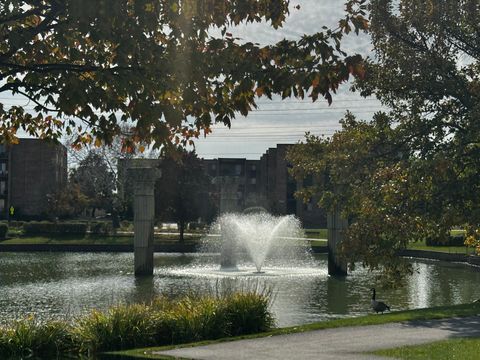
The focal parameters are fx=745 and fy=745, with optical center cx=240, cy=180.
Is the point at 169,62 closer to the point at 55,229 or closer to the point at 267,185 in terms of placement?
the point at 55,229

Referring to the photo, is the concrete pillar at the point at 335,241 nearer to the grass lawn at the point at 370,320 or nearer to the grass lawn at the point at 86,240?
the grass lawn at the point at 370,320

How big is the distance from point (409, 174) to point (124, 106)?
469 inches

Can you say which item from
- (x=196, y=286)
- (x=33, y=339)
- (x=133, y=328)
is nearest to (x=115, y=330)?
(x=133, y=328)

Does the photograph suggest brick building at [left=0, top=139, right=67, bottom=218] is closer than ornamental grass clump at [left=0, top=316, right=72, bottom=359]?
No

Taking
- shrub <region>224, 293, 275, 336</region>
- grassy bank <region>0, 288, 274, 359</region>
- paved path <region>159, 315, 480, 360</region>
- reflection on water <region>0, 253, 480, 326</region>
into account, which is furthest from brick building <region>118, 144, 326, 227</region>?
paved path <region>159, 315, 480, 360</region>

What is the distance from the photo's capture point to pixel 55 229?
74500mm

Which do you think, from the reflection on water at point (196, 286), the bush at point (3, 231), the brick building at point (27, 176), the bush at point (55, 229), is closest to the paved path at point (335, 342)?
the reflection on water at point (196, 286)

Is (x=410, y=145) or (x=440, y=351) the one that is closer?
(x=440, y=351)

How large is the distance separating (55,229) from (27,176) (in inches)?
1339

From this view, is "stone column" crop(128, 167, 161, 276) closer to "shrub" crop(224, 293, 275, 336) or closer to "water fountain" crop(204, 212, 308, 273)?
"water fountain" crop(204, 212, 308, 273)

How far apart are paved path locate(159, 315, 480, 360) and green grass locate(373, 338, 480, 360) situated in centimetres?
42

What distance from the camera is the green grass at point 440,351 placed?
1281 cm

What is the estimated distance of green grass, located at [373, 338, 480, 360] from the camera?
12812 millimetres

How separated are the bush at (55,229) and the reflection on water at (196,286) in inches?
861
